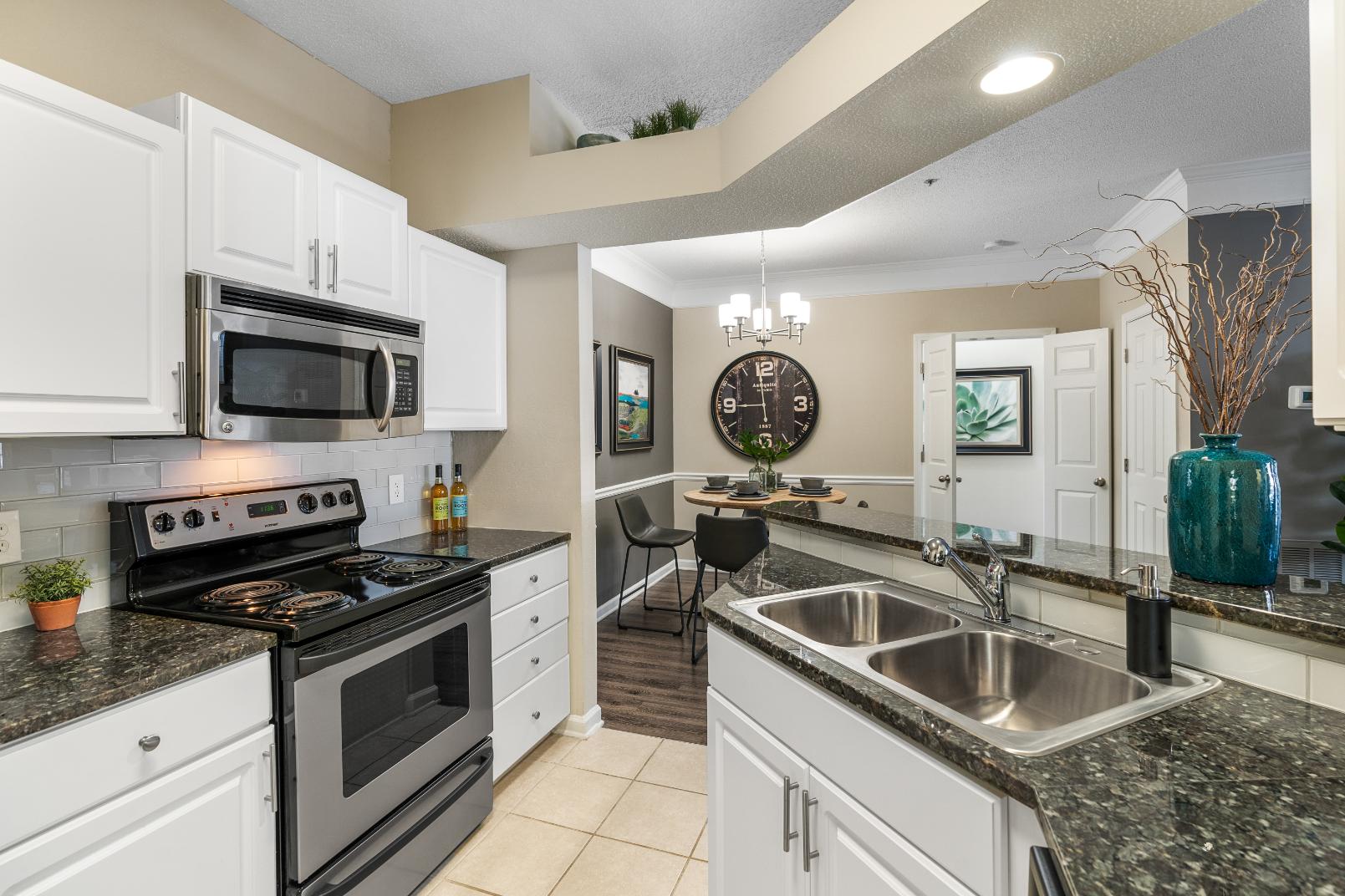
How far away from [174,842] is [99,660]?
1.29 ft

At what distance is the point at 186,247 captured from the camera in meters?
1.61

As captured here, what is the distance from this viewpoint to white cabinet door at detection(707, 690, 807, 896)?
49.9 inches

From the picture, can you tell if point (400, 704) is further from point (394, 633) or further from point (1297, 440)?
point (1297, 440)

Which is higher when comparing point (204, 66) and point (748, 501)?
point (204, 66)

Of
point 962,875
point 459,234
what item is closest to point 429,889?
point 962,875

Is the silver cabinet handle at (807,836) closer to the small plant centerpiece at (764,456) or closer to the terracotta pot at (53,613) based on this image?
the terracotta pot at (53,613)

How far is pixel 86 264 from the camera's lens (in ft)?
4.64

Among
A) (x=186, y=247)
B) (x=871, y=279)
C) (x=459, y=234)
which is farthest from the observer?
(x=871, y=279)

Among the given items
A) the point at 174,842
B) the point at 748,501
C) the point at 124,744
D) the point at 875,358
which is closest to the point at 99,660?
the point at 124,744

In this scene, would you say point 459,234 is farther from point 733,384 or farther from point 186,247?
point 733,384

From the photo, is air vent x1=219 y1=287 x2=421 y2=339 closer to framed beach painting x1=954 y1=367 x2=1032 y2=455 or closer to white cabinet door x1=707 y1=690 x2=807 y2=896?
white cabinet door x1=707 y1=690 x2=807 y2=896

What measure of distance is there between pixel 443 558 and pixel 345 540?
382mm

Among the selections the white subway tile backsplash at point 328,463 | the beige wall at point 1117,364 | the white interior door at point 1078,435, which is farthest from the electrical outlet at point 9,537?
the white interior door at point 1078,435

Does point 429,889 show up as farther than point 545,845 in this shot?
No
